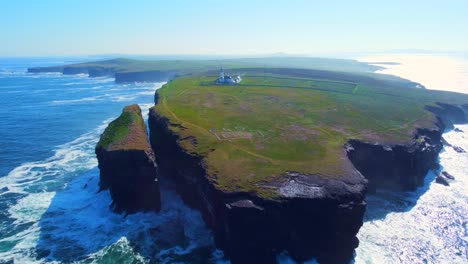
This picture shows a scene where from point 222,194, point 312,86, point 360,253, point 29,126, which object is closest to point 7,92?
point 29,126

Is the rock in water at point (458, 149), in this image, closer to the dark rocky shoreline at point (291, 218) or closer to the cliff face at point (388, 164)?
the cliff face at point (388, 164)

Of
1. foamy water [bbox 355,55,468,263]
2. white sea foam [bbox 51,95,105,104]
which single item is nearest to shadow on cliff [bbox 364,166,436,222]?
foamy water [bbox 355,55,468,263]

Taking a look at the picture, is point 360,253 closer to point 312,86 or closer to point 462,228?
point 462,228

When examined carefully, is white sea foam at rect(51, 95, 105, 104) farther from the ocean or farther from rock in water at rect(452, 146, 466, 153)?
rock in water at rect(452, 146, 466, 153)

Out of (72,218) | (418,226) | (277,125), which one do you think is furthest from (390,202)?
(72,218)

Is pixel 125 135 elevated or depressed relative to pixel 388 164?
elevated

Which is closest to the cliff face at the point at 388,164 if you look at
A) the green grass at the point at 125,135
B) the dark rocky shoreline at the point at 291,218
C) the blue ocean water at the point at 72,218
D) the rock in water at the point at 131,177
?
the dark rocky shoreline at the point at 291,218

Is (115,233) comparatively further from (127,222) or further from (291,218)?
(291,218)
